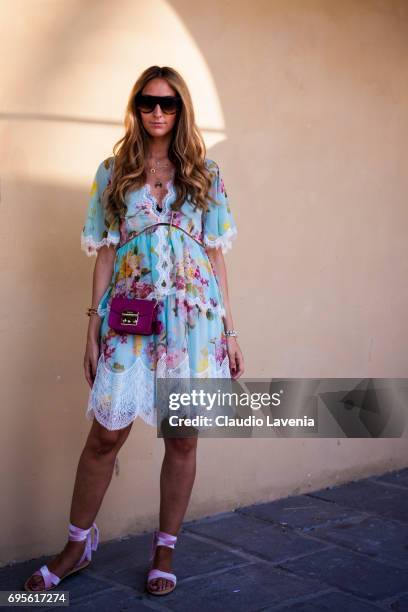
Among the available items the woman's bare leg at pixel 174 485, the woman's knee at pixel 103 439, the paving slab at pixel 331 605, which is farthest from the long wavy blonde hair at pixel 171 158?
the paving slab at pixel 331 605

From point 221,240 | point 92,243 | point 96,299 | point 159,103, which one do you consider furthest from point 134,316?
point 159,103

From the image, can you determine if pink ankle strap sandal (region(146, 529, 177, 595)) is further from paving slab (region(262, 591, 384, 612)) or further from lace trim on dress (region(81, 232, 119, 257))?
lace trim on dress (region(81, 232, 119, 257))

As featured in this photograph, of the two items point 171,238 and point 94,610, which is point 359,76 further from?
point 94,610

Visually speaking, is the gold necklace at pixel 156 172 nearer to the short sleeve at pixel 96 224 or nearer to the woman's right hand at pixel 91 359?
the short sleeve at pixel 96 224

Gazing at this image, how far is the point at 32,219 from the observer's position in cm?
342

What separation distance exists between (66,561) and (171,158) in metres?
1.50

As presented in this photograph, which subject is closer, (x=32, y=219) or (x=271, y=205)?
(x=32, y=219)

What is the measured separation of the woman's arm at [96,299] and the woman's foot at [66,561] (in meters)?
0.59

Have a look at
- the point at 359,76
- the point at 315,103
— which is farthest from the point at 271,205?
the point at 359,76

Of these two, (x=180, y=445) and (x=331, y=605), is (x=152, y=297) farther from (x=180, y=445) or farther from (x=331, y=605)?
(x=331, y=605)

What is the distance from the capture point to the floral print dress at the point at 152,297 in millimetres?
3041

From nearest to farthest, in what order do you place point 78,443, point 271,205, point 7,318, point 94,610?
point 94,610 < point 7,318 < point 78,443 < point 271,205

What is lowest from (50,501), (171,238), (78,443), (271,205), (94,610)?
(94,610)

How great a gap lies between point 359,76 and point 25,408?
103 inches
